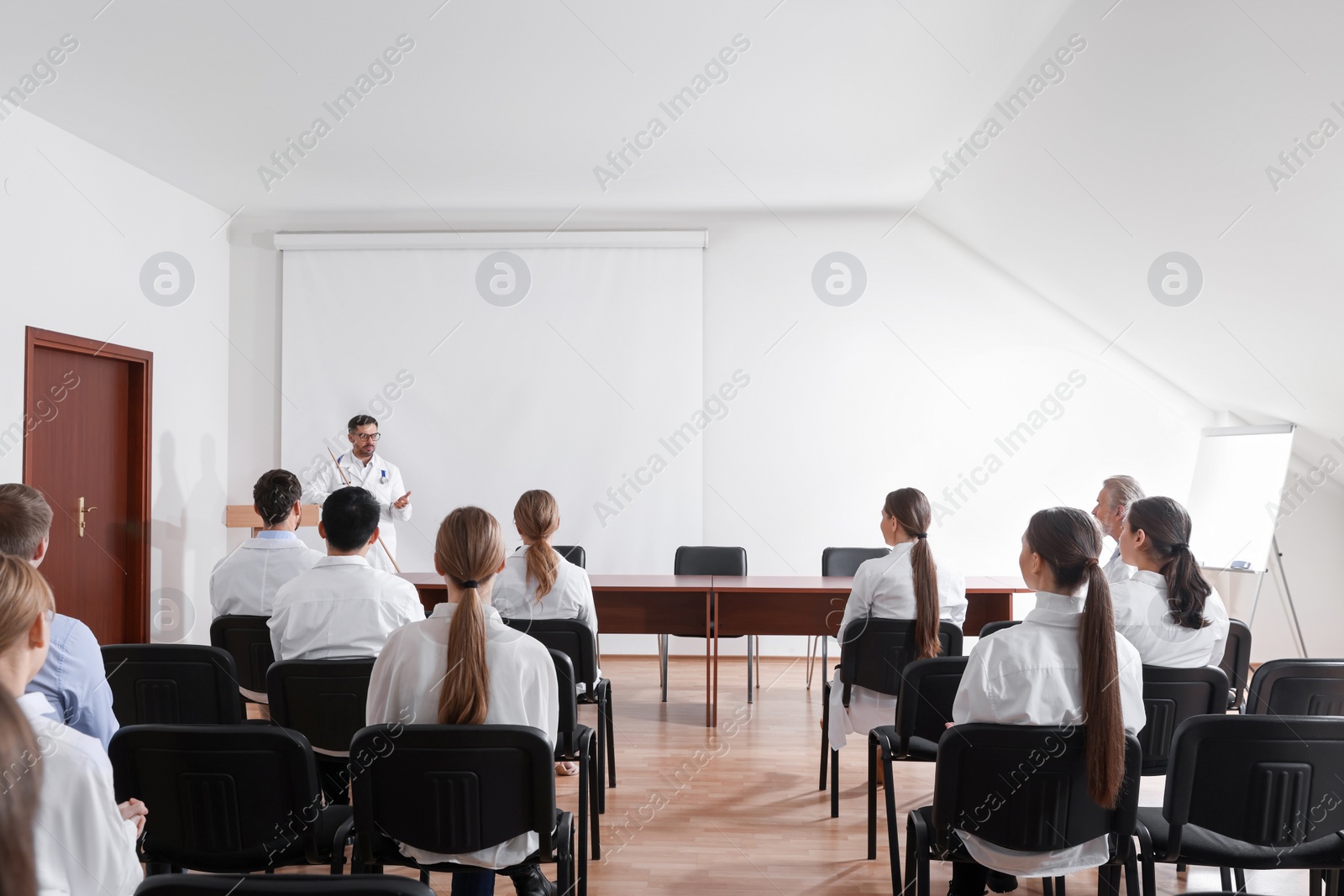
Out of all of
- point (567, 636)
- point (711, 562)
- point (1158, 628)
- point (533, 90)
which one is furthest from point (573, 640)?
point (533, 90)

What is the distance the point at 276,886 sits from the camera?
104cm

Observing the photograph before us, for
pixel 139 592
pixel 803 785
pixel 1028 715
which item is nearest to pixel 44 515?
pixel 1028 715

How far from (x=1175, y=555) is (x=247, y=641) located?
2814 mm

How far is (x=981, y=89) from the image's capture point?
4.09 meters

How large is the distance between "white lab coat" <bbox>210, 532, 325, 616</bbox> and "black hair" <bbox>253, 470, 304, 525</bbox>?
9 cm

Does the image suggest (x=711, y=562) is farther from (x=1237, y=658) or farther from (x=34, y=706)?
(x=34, y=706)

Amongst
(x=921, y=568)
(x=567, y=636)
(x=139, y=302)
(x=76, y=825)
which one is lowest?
(x=567, y=636)

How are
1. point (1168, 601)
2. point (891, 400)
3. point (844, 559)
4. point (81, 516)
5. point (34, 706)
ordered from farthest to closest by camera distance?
point (891, 400) → point (844, 559) → point (81, 516) → point (1168, 601) → point (34, 706)

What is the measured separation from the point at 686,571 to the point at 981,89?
2944mm

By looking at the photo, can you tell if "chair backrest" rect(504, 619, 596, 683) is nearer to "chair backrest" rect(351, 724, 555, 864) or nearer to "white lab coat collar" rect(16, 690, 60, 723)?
"chair backrest" rect(351, 724, 555, 864)

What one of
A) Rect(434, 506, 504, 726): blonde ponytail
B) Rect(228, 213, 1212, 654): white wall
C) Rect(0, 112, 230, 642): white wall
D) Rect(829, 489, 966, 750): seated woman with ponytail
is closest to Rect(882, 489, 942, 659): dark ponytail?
Rect(829, 489, 966, 750): seated woman with ponytail

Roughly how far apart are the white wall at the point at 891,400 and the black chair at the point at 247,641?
3259 millimetres

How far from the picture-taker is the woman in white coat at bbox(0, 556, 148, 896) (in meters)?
1.13

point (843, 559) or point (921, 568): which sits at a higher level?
point (921, 568)
